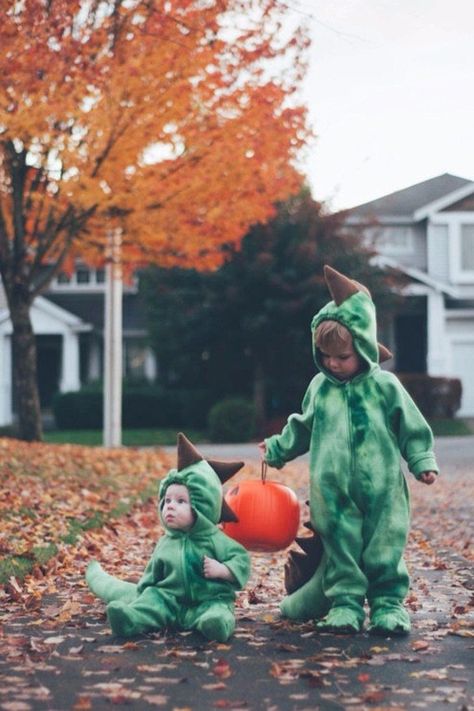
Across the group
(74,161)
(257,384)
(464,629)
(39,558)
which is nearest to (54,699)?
(464,629)

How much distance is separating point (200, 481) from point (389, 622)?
113 cm

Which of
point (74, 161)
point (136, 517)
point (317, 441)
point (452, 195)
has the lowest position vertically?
point (136, 517)

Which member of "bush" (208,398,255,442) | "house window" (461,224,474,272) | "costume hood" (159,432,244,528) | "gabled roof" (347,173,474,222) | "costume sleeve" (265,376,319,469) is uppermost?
"gabled roof" (347,173,474,222)

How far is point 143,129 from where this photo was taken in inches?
580

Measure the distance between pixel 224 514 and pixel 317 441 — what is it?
0.59 metres

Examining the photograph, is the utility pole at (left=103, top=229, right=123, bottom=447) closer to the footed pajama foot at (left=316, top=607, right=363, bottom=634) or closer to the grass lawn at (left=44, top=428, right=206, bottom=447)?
the grass lawn at (left=44, top=428, right=206, bottom=447)

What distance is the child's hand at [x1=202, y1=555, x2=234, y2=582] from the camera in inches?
231

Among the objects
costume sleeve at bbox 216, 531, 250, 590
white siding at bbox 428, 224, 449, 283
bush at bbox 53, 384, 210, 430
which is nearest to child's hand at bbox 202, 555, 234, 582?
costume sleeve at bbox 216, 531, 250, 590

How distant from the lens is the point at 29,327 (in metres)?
17.9

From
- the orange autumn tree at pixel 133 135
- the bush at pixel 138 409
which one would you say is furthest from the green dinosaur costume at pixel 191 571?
the bush at pixel 138 409

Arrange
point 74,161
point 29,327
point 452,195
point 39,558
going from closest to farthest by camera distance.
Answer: point 39,558, point 74,161, point 29,327, point 452,195

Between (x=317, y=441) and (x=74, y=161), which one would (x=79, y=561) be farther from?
(x=74, y=161)

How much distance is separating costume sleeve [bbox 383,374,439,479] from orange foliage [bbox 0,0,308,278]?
6651mm

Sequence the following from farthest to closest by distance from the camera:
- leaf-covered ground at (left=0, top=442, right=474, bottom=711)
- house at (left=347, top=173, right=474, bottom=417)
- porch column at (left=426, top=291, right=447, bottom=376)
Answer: house at (left=347, top=173, right=474, bottom=417) → porch column at (left=426, top=291, right=447, bottom=376) → leaf-covered ground at (left=0, top=442, right=474, bottom=711)
